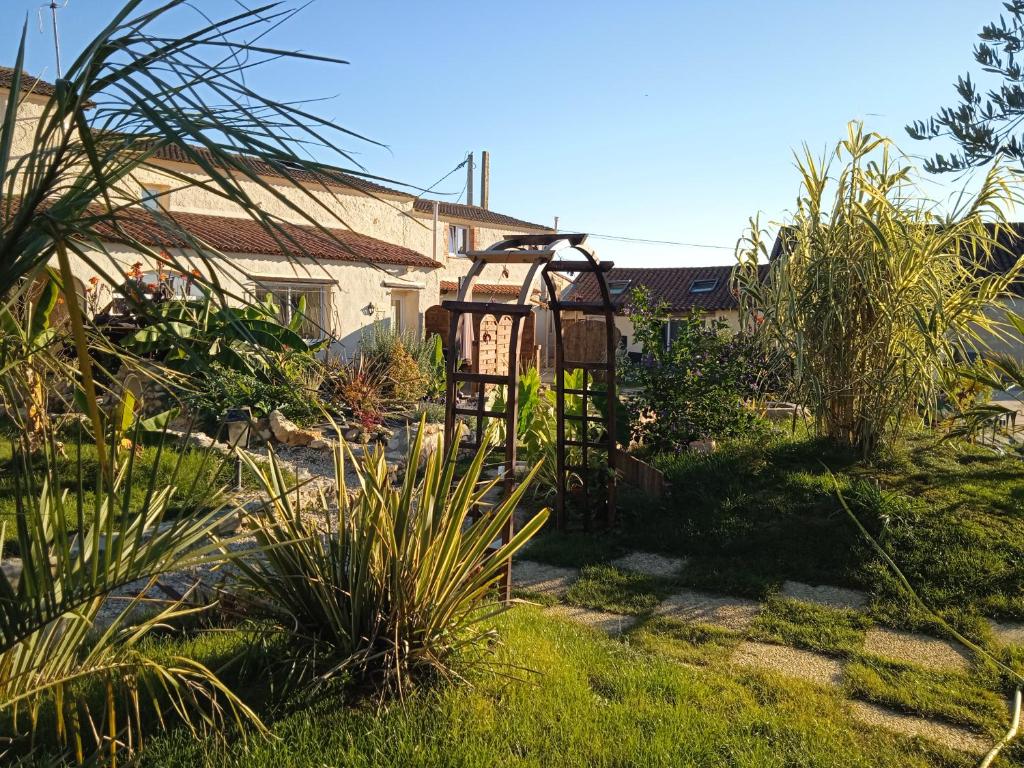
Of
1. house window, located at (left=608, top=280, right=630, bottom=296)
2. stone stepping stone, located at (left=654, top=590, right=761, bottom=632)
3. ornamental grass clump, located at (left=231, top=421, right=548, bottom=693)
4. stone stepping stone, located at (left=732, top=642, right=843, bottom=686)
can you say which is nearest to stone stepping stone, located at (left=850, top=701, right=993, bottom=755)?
stone stepping stone, located at (left=732, top=642, right=843, bottom=686)

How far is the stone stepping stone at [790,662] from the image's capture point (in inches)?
169

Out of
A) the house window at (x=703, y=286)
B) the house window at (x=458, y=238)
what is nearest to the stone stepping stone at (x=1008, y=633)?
the house window at (x=458, y=238)

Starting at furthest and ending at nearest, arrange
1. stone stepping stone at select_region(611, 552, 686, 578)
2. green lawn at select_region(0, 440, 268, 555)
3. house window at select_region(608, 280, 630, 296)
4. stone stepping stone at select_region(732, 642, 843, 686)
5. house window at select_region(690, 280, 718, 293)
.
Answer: house window at select_region(608, 280, 630, 296) < house window at select_region(690, 280, 718, 293) < green lawn at select_region(0, 440, 268, 555) < stone stepping stone at select_region(611, 552, 686, 578) < stone stepping stone at select_region(732, 642, 843, 686)

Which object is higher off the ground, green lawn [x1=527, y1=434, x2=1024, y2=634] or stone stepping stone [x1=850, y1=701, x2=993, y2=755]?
green lawn [x1=527, y1=434, x2=1024, y2=634]

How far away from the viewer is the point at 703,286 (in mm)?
36562

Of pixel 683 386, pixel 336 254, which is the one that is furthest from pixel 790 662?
pixel 336 254

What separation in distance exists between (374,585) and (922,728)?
255 cm

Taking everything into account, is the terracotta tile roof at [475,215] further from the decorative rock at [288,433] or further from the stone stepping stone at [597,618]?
the stone stepping stone at [597,618]

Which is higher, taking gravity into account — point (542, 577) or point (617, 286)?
point (617, 286)

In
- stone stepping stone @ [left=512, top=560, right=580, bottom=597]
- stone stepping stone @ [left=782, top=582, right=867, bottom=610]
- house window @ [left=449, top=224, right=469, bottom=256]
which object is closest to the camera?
stone stepping stone @ [left=782, top=582, right=867, bottom=610]

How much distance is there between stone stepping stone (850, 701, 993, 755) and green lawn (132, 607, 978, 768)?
10 cm

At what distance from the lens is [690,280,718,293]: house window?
36094 mm

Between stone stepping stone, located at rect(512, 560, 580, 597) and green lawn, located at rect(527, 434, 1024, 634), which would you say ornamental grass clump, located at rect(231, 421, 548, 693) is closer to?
stone stepping stone, located at rect(512, 560, 580, 597)

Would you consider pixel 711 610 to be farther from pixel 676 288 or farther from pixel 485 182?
pixel 485 182
